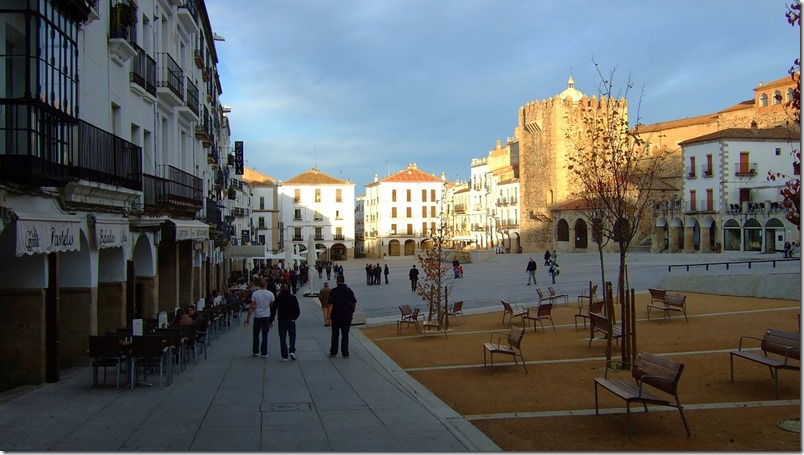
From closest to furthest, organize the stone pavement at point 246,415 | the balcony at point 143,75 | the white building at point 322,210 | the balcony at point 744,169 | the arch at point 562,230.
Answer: the stone pavement at point 246,415
the balcony at point 143,75
the balcony at point 744,169
the arch at point 562,230
the white building at point 322,210

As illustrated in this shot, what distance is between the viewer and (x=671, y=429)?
758 cm

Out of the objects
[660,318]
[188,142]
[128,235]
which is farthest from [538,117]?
[128,235]

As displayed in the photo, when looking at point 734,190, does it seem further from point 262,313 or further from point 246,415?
point 246,415

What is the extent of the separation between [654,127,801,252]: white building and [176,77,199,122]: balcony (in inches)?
1540

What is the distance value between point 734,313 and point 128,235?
48.2 feet

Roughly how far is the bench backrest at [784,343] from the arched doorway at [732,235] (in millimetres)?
43972

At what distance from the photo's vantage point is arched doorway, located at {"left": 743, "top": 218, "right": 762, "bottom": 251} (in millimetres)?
48688

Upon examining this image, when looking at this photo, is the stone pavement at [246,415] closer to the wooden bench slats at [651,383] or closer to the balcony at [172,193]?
the wooden bench slats at [651,383]

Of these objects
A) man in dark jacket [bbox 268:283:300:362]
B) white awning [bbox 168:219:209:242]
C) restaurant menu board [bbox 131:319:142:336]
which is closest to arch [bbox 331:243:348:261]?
white awning [bbox 168:219:209:242]

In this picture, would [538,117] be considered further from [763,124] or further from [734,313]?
[734,313]

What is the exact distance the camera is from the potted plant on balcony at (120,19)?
14.6m

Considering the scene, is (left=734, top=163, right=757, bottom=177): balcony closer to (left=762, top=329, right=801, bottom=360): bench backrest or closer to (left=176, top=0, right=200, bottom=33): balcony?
(left=176, top=0, right=200, bottom=33): balcony

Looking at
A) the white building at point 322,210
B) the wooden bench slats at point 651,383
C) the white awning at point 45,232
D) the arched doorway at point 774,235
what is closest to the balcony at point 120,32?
the white awning at point 45,232

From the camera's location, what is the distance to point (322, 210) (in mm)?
98812
